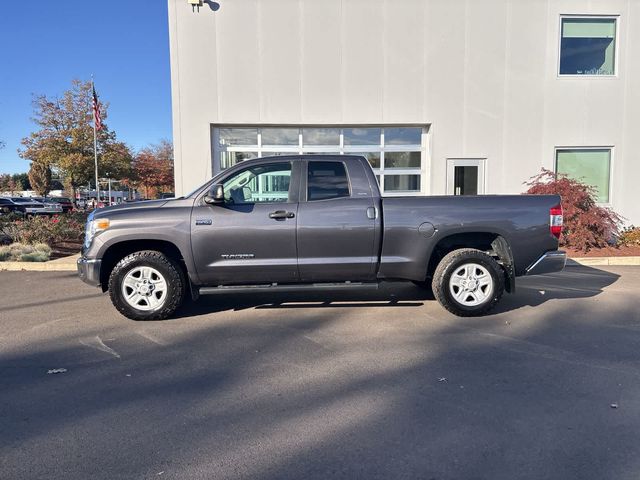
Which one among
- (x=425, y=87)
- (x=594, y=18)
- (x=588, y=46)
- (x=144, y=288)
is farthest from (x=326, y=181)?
(x=594, y=18)

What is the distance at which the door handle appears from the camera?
5.39 meters

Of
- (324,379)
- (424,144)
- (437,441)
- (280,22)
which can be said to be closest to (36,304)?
(324,379)

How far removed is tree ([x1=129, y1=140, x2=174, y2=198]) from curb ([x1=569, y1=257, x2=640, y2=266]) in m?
35.4

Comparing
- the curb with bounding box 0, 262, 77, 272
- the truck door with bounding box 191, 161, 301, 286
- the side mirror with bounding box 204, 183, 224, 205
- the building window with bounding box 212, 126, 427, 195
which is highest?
the building window with bounding box 212, 126, 427, 195

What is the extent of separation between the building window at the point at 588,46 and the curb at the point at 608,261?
18.5 ft

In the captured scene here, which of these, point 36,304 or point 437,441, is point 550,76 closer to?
point 437,441

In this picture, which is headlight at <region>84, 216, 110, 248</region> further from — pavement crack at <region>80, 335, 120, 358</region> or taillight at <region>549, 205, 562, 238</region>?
taillight at <region>549, 205, 562, 238</region>

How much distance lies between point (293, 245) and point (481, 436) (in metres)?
3.07

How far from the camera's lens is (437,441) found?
115 inches

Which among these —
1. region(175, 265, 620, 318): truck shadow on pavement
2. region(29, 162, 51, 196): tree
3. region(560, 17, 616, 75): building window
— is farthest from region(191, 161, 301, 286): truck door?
region(29, 162, 51, 196): tree

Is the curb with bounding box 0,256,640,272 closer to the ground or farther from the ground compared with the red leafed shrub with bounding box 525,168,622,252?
closer to the ground

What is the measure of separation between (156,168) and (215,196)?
127 feet

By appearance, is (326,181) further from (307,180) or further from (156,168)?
(156,168)

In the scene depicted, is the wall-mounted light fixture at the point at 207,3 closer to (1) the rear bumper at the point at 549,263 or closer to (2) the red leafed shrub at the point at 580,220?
(2) the red leafed shrub at the point at 580,220
